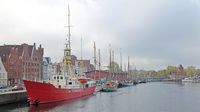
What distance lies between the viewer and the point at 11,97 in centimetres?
6019

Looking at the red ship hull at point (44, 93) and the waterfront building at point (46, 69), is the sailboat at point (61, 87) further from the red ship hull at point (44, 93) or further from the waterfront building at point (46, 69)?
the waterfront building at point (46, 69)

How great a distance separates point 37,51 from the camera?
124 m

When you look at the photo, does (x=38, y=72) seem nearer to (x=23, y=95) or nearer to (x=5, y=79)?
(x=5, y=79)

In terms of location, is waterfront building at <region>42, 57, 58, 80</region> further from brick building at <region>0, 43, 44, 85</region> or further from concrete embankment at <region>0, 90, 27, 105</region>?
concrete embankment at <region>0, 90, 27, 105</region>

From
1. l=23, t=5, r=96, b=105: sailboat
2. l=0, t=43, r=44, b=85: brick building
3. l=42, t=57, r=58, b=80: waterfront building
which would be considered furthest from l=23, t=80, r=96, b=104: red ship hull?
l=42, t=57, r=58, b=80: waterfront building

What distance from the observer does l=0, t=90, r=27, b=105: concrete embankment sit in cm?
5728

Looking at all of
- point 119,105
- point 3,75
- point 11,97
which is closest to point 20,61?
point 3,75

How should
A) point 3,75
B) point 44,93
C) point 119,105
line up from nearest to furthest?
1. point 119,105
2. point 44,93
3. point 3,75

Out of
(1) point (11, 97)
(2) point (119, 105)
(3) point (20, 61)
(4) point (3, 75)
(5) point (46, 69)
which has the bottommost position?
(2) point (119, 105)

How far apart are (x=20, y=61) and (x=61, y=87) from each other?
1556 inches

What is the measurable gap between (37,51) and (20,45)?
1272 cm

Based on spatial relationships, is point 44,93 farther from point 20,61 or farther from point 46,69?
point 46,69

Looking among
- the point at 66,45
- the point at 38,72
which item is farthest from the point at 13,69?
the point at 66,45

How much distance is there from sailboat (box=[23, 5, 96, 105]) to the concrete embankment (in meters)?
Answer: 2.62
